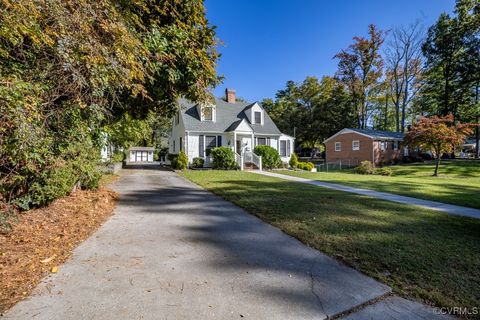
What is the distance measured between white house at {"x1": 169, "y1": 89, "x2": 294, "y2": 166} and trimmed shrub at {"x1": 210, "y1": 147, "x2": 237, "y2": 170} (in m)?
0.84

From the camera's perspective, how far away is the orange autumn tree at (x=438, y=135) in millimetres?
17547

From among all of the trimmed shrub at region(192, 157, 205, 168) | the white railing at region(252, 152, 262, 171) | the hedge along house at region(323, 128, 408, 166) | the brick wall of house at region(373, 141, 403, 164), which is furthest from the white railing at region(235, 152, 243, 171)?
the brick wall of house at region(373, 141, 403, 164)

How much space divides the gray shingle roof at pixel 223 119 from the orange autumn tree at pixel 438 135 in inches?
419

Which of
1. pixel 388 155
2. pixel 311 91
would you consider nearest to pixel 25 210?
pixel 388 155

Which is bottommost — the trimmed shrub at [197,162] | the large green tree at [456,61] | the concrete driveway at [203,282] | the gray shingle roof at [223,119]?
the concrete driveway at [203,282]

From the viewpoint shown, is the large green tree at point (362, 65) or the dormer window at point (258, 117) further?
the large green tree at point (362, 65)

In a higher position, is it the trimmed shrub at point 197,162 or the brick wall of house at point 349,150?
the brick wall of house at point 349,150

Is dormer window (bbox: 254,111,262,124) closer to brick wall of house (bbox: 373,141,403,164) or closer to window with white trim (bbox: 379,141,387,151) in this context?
brick wall of house (bbox: 373,141,403,164)

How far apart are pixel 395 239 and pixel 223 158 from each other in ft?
48.0

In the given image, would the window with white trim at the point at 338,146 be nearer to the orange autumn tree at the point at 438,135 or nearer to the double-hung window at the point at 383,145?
the double-hung window at the point at 383,145

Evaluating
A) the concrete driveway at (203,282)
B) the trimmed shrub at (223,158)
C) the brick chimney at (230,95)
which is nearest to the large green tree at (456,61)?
the brick chimney at (230,95)

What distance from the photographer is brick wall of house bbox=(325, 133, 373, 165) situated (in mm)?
26531

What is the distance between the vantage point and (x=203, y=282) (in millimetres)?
2740

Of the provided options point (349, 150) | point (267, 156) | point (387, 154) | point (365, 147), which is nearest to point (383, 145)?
point (387, 154)
